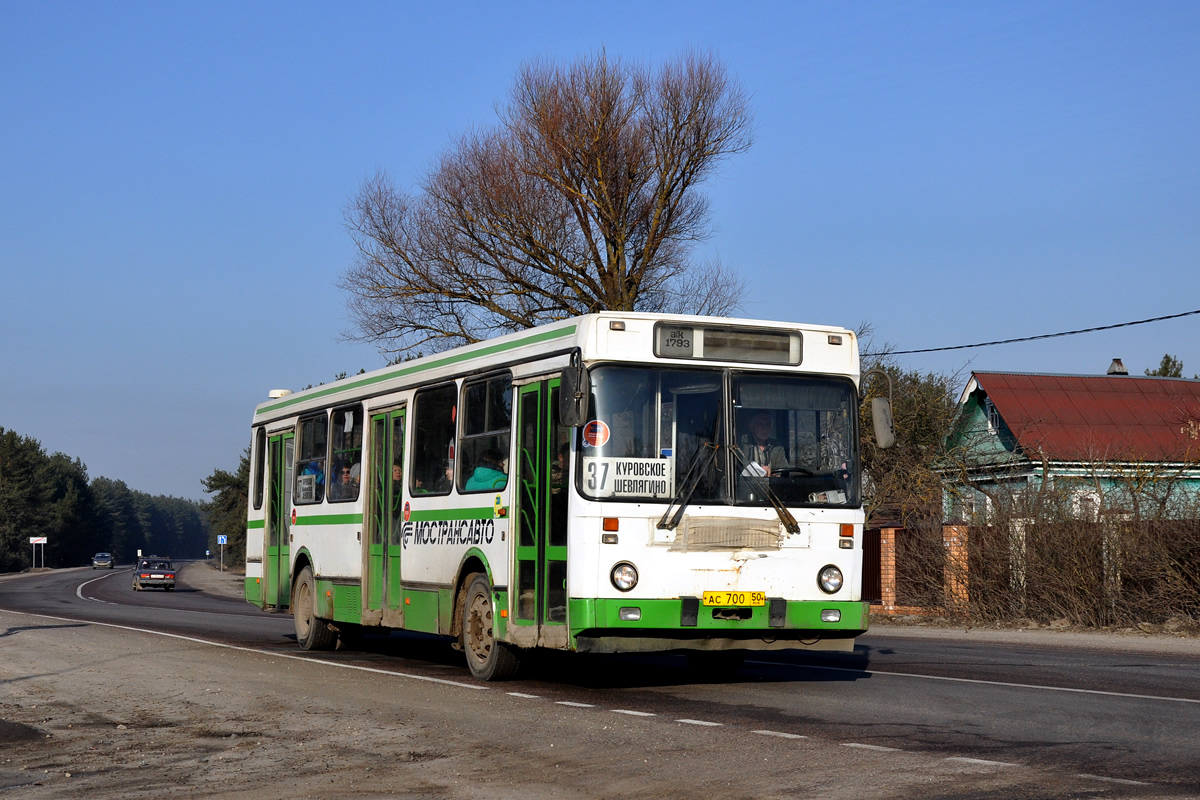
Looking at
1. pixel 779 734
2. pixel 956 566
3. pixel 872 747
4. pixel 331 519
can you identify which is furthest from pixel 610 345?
pixel 956 566

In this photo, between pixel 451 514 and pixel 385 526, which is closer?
pixel 451 514

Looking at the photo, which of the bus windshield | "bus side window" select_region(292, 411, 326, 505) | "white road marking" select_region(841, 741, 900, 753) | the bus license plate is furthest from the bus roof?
"white road marking" select_region(841, 741, 900, 753)

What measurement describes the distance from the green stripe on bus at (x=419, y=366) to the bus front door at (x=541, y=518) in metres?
0.44

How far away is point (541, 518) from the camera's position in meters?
12.1

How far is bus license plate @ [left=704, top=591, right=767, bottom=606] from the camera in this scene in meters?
11.7

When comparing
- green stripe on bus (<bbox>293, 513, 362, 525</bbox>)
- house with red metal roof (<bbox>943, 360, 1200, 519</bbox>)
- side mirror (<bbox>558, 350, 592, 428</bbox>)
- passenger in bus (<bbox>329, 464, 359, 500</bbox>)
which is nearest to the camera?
side mirror (<bbox>558, 350, 592, 428</bbox>)

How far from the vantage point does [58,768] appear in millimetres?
8742

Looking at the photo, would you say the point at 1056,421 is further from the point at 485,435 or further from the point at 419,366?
the point at 485,435

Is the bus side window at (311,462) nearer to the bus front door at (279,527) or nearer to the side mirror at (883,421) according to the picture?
the bus front door at (279,527)

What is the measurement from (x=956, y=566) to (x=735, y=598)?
15.0 meters

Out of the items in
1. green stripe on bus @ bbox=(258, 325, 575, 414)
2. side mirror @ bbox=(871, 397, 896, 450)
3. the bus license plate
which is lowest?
the bus license plate

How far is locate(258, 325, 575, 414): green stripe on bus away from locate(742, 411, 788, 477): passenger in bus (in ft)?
5.63

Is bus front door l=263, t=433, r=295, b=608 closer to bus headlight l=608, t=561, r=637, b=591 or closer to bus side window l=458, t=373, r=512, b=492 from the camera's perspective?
bus side window l=458, t=373, r=512, b=492

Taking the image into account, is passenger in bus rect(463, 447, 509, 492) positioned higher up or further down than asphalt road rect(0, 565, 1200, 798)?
higher up
